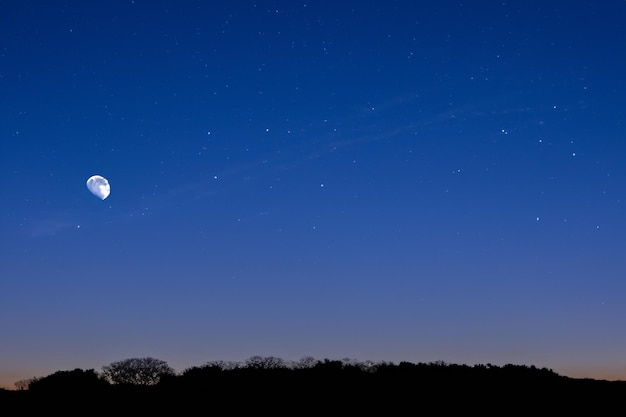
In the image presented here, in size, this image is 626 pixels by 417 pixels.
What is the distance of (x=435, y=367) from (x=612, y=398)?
260 inches

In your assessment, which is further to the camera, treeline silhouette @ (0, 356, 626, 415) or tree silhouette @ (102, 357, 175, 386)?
tree silhouette @ (102, 357, 175, 386)

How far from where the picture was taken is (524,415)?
19.9 m

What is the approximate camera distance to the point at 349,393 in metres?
21.2

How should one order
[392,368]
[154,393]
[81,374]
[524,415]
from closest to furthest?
[524,415]
[154,393]
[392,368]
[81,374]

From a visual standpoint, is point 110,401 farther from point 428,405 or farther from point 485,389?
point 485,389

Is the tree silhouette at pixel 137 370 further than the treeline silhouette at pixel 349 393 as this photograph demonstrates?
Yes

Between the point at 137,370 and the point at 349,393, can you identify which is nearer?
the point at 349,393

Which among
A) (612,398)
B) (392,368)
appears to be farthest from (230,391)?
(612,398)

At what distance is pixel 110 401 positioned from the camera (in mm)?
23266

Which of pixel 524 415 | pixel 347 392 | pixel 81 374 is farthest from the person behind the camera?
pixel 81 374

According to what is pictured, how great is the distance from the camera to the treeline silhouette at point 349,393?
20.6 metres

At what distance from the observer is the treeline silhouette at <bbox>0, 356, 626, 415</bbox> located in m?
20.6

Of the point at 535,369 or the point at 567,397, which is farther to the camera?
the point at 535,369

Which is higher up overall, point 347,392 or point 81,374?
point 81,374
